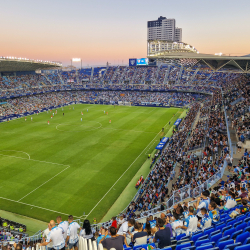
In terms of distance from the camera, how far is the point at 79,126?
44.7 metres

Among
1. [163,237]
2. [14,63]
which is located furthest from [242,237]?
[14,63]

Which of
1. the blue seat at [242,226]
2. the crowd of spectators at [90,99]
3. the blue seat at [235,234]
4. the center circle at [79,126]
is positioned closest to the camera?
the blue seat at [235,234]

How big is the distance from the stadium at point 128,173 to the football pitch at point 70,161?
0.38 feet

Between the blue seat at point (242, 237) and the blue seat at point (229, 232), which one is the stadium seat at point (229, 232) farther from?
the blue seat at point (242, 237)

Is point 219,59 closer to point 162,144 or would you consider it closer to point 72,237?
point 162,144

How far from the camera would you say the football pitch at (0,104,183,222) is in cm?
1989

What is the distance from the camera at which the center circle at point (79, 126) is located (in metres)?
42.5

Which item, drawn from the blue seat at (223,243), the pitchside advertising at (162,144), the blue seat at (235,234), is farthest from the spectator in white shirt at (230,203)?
the pitchside advertising at (162,144)

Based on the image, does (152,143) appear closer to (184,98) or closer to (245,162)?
(245,162)

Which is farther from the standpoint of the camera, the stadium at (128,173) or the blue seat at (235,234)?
the stadium at (128,173)

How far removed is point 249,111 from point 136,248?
24623 millimetres

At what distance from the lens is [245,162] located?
Result: 15.1 meters

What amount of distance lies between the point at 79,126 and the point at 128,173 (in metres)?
22.2

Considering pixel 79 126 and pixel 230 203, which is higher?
pixel 230 203
